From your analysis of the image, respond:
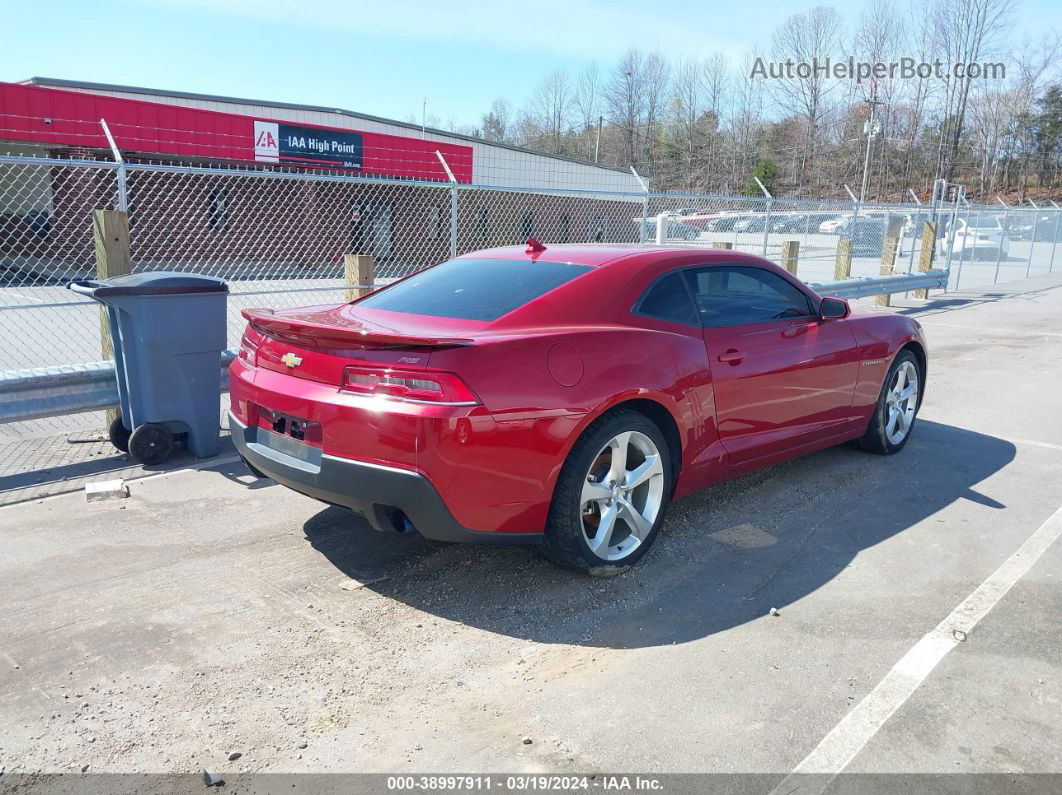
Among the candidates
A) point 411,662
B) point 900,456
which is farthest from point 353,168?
point 411,662

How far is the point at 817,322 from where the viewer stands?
5020 millimetres

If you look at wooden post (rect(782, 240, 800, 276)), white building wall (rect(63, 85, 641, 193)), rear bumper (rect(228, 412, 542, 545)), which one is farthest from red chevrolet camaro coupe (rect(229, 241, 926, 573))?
white building wall (rect(63, 85, 641, 193))

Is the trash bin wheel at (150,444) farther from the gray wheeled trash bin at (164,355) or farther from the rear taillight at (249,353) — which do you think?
the rear taillight at (249,353)

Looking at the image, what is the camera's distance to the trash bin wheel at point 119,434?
559cm

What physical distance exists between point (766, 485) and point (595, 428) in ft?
6.64

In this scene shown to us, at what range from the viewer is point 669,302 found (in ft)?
13.8

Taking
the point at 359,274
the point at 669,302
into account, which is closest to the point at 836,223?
the point at 359,274

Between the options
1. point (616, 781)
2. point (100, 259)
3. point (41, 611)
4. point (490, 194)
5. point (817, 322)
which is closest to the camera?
point (616, 781)

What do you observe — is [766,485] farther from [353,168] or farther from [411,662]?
[353,168]

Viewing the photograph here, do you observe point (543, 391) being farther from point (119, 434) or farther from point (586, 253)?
point (119, 434)

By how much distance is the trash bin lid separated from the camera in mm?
5055

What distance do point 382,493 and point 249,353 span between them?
126 centimetres


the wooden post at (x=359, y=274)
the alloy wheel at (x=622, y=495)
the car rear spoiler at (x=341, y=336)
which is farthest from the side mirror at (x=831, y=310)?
the wooden post at (x=359, y=274)

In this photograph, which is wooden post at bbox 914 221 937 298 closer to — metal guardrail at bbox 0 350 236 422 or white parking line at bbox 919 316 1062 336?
white parking line at bbox 919 316 1062 336
